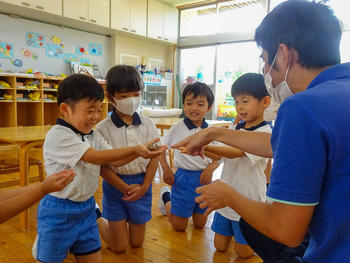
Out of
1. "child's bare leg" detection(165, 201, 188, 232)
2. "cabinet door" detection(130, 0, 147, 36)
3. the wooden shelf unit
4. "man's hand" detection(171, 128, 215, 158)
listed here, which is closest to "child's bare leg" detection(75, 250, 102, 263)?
"man's hand" detection(171, 128, 215, 158)

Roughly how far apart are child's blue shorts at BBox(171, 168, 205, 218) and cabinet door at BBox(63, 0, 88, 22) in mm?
4008

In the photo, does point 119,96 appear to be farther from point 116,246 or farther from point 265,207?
point 265,207

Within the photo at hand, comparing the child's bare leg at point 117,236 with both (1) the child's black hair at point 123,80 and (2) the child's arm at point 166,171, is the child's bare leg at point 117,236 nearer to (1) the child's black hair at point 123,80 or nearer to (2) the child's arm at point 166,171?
(2) the child's arm at point 166,171

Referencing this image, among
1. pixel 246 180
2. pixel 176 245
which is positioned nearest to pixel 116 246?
pixel 176 245

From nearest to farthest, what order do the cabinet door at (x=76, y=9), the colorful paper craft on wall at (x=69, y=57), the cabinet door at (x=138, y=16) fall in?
the cabinet door at (x=76, y=9) → the colorful paper craft on wall at (x=69, y=57) → the cabinet door at (x=138, y=16)

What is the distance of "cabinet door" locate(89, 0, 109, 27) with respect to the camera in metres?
5.15

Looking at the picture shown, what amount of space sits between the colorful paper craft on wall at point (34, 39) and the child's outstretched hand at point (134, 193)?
4.24m

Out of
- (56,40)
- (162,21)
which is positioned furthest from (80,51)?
(162,21)

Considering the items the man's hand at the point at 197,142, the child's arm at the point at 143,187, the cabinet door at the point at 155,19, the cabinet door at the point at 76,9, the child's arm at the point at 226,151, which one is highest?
the cabinet door at the point at 155,19

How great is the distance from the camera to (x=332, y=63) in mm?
794

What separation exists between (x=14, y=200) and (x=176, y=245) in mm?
1212

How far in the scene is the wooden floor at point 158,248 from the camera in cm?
166

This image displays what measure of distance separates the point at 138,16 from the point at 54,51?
6.58 ft

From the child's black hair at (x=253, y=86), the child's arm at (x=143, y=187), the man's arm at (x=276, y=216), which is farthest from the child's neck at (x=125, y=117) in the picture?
the man's arm at (x=276, y=216)
